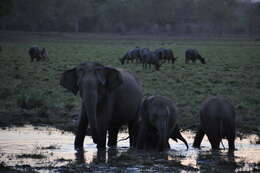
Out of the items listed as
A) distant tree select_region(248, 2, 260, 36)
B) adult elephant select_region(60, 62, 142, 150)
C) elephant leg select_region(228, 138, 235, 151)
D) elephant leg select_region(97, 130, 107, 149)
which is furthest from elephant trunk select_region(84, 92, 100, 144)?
distant tree select_region(248, 2, 260, 36)

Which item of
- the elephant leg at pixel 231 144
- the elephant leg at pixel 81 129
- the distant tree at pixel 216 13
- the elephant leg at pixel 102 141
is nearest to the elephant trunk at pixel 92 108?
the elephant leg at pixel 81 129

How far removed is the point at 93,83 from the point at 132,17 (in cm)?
11231

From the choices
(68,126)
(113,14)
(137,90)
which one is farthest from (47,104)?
(113,14)

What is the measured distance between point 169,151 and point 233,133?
1.11 metres

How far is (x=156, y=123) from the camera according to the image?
31.6ft

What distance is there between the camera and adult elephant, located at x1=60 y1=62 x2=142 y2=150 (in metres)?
9.13

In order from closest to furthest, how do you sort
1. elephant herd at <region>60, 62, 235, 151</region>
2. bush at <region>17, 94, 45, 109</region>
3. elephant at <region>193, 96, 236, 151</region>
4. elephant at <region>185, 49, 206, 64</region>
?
elephant herd at <region>60, 62, 235, 151</region>
elephant at <region>193, 96, 236, 151</region>
bush at <region>17, 94, 45, 109</region>
elephant at <region>185, 49, 206, 64</region>

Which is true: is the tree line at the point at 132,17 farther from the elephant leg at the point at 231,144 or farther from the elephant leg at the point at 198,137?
the elephant leg at the point at 231,144

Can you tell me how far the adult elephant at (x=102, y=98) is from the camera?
913 centimetres

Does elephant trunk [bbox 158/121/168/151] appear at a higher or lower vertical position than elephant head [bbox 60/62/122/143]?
lower

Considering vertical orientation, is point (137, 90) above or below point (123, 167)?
above

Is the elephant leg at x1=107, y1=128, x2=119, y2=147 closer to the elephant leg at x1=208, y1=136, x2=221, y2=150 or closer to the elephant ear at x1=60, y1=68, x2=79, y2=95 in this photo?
the elephant ear at x1=60, y1=68, x2=79, y2=95

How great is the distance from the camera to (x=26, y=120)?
1359 cm

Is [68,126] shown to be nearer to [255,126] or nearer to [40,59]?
[255,126]
